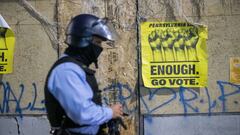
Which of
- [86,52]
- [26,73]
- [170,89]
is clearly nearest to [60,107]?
[86,52]

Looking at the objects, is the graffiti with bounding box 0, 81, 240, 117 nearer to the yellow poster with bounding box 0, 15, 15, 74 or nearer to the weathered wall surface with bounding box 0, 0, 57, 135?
the weathered wall surface with bounding box 0, 0, 57, 135

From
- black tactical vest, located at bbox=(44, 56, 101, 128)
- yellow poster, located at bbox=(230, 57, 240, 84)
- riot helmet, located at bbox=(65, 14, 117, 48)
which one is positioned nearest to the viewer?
black tactical vest, located at bbox=(44, 56, 101, 128)

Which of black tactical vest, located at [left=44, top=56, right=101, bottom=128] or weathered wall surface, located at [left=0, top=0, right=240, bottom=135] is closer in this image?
black tactical vest, located at [left=44, top=56, right=101, bottom=128]

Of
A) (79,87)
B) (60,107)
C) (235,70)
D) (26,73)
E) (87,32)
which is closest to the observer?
(79,87)

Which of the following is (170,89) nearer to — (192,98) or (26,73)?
(192,98)

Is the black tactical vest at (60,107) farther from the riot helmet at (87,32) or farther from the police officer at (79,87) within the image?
the riot helmet at (87,32)

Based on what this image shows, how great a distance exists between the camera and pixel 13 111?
7.31 meters

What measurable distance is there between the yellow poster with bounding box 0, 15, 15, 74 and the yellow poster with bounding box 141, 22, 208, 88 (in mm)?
1814

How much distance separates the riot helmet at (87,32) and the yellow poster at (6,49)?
3.61 m

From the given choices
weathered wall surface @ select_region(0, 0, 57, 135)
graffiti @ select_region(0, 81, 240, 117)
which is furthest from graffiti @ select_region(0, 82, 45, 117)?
graffiti @ select_region(0, 81, 240, 117)

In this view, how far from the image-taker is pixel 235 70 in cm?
701

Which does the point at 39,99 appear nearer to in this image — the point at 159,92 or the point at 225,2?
the point at 159,92

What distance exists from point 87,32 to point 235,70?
3.66 meters

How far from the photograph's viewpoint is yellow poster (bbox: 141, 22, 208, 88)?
7.03 m
